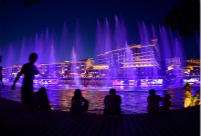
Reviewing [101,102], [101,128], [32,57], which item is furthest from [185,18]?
[101,102]

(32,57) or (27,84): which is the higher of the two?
(32,57)

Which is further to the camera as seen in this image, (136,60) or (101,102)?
(136,60)

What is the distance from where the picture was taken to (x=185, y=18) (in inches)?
208

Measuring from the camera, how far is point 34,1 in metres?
6.44

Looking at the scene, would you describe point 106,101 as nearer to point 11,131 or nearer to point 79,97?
point 79,97

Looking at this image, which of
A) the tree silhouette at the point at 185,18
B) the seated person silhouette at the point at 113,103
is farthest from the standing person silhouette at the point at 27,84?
the tree silhouette at the point at 185,18

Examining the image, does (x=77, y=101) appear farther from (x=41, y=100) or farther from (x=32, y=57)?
(x=41, y=100)

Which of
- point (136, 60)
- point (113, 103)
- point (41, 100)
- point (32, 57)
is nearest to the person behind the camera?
point (32, 57)

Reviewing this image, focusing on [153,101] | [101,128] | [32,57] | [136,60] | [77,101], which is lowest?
[101,128]

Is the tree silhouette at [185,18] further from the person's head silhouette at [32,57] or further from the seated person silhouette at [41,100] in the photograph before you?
the seated person silhouette at [41,100]

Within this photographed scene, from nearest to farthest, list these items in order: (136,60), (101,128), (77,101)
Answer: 1. (101,128)
2. (77,101)
3. (136,60)

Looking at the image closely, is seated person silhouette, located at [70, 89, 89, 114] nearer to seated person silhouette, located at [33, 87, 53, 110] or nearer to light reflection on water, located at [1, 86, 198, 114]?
seated person silhouette, located at [33, 87, 53, 110]

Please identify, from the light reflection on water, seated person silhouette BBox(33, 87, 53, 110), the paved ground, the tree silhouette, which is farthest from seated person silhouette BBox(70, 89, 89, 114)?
the tree silhouette

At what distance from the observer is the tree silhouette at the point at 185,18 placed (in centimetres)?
506
